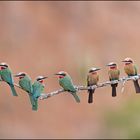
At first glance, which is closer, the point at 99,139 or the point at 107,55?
the point at 99,139

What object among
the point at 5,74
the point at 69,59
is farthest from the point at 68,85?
the point at 69,59

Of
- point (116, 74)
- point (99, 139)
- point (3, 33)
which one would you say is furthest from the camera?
point (3, 33)

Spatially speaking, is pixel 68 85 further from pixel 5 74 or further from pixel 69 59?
pixel 69 59

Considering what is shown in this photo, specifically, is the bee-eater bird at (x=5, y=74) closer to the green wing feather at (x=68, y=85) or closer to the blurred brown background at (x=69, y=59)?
the green wing feather at (x=68, y=85)

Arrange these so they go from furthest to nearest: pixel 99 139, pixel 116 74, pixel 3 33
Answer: pixel 3 33 → pixel 99 139 → pixel 116 74

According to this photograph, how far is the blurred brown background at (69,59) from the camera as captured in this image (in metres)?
3.83

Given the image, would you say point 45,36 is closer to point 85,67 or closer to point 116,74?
point 85,67

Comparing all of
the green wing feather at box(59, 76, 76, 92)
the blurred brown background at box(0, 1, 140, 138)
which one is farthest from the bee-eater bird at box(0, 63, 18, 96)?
the blurred brown background at box(0, 1, 140, 138)

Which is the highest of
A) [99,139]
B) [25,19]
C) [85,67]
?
[25,19]

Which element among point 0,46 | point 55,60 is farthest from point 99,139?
point 0,46

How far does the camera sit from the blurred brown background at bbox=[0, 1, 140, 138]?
12.6ft

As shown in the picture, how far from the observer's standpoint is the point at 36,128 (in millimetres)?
3881

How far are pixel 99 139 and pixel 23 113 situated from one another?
1.68ft

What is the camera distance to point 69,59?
13.2 ft
